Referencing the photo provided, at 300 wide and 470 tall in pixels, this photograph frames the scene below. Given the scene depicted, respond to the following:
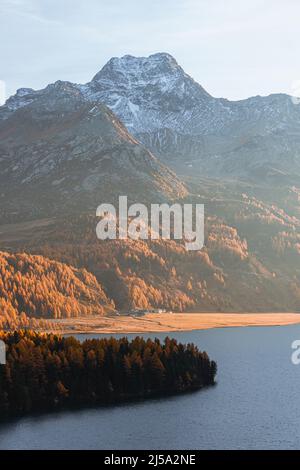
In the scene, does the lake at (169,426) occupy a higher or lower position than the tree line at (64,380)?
lower

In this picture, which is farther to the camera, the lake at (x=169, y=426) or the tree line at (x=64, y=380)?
the tree line at (x=64, y=380)

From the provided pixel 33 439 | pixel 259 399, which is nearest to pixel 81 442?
pixel 33 439

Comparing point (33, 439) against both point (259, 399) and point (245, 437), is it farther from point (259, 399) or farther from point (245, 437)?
point (259, 399)

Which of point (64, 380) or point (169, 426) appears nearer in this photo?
point (169, 426)

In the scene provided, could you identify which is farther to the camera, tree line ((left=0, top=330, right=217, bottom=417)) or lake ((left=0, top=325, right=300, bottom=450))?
tree line ((left=0, top=330, right=217, bottom=417))

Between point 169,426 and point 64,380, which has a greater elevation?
point 64,380

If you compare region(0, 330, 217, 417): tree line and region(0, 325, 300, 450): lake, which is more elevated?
region(0, 330, 217, 417): tree line
